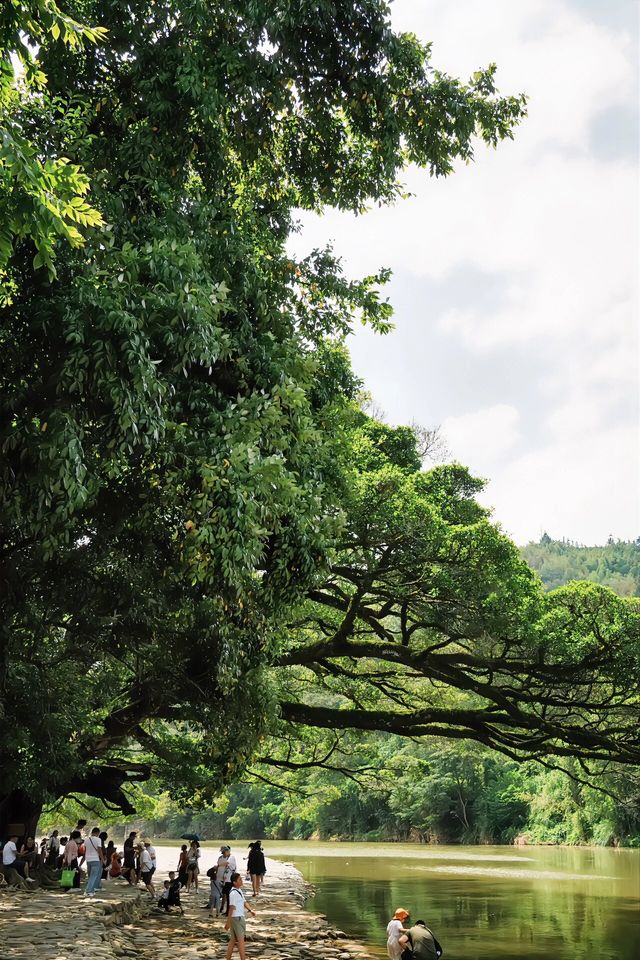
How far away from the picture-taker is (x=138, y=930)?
47.2 ft

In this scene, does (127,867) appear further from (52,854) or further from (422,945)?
(422,945)

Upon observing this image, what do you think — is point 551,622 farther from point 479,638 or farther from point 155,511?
point 155,511

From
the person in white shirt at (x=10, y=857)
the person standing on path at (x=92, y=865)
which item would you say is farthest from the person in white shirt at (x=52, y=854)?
the person standing on path at (x=92, y=865)

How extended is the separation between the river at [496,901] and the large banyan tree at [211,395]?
153 inches

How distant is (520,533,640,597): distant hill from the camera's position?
5800 inches

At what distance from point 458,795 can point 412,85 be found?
54.5 meters

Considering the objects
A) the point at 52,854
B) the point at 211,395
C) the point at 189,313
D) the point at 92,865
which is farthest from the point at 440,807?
the point at 189,313

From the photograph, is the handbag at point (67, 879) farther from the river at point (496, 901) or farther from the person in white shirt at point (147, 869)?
the river at point (496, 901)

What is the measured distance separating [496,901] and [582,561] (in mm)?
147438

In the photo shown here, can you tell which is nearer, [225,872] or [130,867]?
[225,872]

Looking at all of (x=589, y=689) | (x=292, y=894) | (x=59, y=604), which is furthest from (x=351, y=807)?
(x=59, y=604)

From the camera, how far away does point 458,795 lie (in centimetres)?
5762

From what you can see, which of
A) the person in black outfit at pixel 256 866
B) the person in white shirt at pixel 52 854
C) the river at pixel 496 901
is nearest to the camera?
the river at pixel 496 901

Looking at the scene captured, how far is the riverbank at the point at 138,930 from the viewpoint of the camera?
1073 cm
